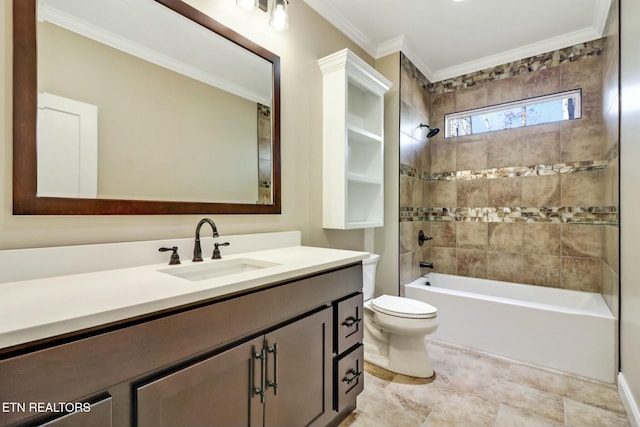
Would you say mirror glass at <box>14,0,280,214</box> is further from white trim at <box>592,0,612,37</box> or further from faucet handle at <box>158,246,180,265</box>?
white trim at <box>592,0,612,37</box>

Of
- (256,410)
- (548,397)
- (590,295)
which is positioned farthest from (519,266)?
(256,410)

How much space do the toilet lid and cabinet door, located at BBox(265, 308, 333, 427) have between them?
756mm

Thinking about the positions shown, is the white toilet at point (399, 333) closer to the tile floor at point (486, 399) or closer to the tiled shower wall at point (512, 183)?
the tile floor at point (486, 399)

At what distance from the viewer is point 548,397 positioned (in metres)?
1.76

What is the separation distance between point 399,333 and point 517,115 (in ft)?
7.91

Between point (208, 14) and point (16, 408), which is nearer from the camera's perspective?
point (16, 408)

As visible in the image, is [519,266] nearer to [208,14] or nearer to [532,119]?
[532,119]

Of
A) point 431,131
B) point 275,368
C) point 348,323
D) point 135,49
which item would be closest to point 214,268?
point 275,368

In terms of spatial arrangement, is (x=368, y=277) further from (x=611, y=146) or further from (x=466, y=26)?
(x=466, y=26)

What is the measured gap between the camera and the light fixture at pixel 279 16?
168 centimetres

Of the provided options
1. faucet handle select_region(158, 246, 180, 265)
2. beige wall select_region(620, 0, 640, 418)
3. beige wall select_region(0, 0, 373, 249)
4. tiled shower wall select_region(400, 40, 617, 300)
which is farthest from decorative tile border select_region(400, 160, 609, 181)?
faucet handle select_region(158, 246, 180, 265)

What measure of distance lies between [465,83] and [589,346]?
8.32ft

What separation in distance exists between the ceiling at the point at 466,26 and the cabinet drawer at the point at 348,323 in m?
2.01

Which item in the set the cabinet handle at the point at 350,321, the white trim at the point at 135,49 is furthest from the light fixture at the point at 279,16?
the cabinet handle at the point at 350,321
